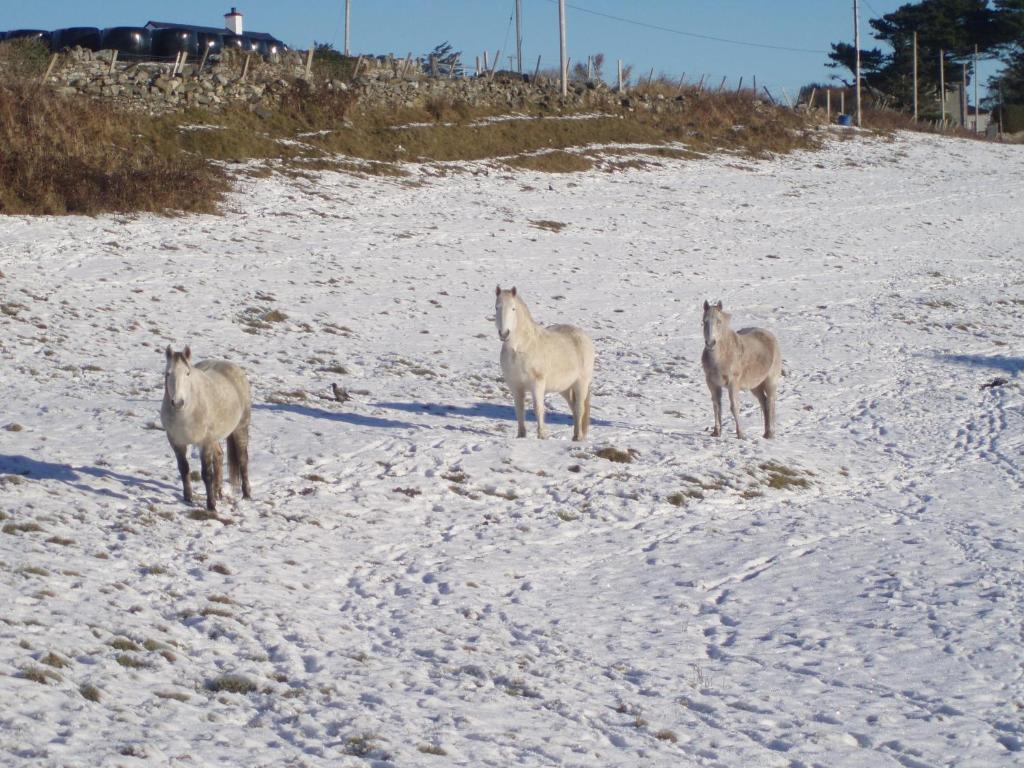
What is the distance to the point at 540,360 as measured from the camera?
14117mm

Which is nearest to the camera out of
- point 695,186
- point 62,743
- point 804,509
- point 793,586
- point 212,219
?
point 62,743

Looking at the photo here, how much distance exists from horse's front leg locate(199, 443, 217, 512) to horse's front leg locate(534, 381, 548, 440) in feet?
15.2

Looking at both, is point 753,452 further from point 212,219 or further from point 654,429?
point 212,219

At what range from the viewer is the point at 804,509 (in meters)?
13.6

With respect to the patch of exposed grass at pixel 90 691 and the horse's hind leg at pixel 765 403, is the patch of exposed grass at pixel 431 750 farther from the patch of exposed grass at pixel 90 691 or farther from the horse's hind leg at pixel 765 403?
the horse's hind leg at pixel 765 403

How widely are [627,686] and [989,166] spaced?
51715 millimetres

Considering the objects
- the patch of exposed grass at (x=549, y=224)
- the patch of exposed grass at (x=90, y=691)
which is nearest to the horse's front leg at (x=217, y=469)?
the patch of exposed grass at (x=90, y=691)

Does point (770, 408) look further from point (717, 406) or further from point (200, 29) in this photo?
point (200, 29)

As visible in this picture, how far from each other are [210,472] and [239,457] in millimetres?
624

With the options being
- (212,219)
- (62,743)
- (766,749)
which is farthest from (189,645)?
(212,219)

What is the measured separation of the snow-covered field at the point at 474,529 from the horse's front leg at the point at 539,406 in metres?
0.17

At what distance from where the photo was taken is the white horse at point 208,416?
9.91m

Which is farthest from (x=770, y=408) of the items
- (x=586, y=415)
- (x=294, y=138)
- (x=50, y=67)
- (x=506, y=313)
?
(x=50, y=67)

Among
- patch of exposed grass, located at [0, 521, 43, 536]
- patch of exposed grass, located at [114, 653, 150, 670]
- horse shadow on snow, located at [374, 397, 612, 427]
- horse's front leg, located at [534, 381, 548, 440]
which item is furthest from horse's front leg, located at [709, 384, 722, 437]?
patch of exposed grass, located at [114, 653, 150, 670]
